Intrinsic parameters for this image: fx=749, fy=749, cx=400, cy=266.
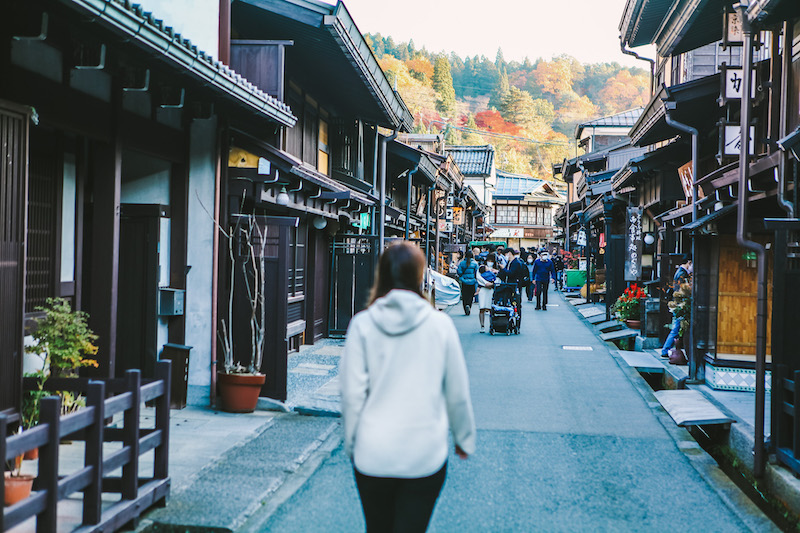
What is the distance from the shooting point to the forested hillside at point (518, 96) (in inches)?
3602

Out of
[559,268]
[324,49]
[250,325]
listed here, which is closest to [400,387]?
[250,325]

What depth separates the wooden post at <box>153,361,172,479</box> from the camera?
5688mm

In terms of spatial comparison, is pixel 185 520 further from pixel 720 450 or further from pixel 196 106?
pixel 720 450

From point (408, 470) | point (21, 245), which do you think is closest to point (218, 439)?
point (21, 245)

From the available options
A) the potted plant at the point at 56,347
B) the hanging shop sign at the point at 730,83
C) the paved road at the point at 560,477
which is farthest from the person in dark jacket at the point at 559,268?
the potted plant at the point at 56,347

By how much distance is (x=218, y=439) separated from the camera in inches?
322

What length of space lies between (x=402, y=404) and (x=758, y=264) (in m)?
6.04

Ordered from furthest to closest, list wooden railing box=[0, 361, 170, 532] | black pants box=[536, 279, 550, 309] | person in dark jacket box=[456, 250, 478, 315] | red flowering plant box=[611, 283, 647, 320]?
black pants box=[536, 279, 550, 309] < person in dark jacket box=[456, 250, 478, 315] < red flowering plant box=[611, 283, 647, 320] < wooden railing box=[0, 361, 170, 532]

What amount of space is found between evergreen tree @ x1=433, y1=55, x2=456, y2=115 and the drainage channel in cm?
8105

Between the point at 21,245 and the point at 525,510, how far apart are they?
184 inches

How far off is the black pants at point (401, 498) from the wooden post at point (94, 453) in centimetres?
197

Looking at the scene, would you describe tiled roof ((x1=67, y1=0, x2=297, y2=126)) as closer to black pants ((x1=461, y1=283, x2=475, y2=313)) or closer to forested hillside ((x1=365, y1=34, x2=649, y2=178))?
black pants ((x1=461, y1=283, x2=475, y2=313))

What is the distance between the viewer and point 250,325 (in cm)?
995

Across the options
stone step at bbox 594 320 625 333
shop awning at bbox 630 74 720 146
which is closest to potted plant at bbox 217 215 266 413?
shop awning at bbox 630 74 720 146
